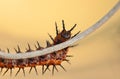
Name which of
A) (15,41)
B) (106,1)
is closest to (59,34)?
(15,41)

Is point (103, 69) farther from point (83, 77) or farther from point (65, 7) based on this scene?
point (65, 7)

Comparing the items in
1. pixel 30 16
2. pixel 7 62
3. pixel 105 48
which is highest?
pixel 30 16

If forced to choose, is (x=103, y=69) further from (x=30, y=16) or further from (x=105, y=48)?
(x=30, y=16)

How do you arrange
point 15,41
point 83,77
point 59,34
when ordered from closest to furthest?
point 59,34
point 15,41
point 83,77

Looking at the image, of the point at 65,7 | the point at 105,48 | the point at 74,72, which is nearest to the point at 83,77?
the point at 74,72

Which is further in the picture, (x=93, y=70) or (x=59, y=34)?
(x=93, y=70)

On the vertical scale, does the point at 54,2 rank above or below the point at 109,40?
above

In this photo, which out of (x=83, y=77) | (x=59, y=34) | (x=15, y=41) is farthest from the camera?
(x=83, y=77)
